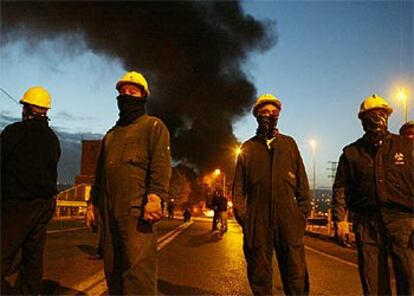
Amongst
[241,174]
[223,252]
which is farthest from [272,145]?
[223,252]

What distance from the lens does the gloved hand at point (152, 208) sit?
348 cm

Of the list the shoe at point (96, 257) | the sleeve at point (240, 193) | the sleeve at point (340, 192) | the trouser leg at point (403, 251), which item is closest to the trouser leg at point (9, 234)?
the sleeve at point (240, 193)

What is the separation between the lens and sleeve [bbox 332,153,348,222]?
4.45m

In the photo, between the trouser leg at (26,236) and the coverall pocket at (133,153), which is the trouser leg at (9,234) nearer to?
the trouser leg at (26,236)

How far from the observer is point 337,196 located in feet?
14.8

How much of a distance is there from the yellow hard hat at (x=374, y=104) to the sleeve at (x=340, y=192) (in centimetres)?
48

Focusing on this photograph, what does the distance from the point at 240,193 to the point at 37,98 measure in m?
2.20

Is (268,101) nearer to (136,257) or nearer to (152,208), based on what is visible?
(152,208)

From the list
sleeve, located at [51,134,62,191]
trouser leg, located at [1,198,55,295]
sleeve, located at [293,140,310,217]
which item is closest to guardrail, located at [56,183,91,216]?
sleeve, located at [51,134,62,191]

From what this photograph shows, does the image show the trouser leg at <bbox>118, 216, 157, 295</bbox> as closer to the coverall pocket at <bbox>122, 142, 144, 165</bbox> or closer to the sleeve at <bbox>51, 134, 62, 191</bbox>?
the coverall pocket at <bbox>122, 142, 144, 165</bbox>

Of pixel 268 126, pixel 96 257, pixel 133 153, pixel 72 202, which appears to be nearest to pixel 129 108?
pixel 133 153

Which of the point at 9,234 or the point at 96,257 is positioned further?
→ the point at 96,257

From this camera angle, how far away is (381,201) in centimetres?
409

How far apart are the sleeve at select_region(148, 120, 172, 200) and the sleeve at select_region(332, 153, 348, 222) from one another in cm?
176
